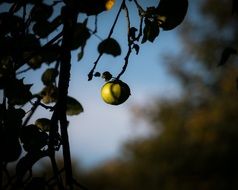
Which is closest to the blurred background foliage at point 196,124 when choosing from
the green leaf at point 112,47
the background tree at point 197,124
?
the background tree at point 197,124

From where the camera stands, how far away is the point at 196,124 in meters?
15.7

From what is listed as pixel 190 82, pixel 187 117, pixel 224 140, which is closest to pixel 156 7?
pixel 224 140

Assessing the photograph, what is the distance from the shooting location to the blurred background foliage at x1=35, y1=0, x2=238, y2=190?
1494 centimetres

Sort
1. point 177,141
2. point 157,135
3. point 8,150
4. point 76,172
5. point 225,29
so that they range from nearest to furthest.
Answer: point 8,150 → point 177,141 → point 157,135 → point 225,29 → point 76,172

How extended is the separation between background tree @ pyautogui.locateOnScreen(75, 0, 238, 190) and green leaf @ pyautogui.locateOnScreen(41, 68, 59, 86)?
1291 cm

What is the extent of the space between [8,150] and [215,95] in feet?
57.2

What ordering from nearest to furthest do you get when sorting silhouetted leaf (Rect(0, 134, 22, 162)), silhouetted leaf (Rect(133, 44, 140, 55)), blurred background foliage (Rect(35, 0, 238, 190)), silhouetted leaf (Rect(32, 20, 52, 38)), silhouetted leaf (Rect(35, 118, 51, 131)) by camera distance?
silhouetted leaf (Rect(0, 134, 22, 162)) < silhouetted leaf (Rect(133, 44, 140, 55)) < silhouetted leaf (Rect(35, 118, 51, 131)) < silhouetted leaf (Rect(32, 20, 52, 38)) < blurred background foliage (Rect(35, 0, 238, 190))

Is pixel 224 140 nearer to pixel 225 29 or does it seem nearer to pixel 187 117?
pixel 187 117

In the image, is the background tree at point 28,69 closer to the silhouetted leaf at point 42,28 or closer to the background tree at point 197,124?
the silhouetted leaf at point 42,28

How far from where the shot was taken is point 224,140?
14742 mm

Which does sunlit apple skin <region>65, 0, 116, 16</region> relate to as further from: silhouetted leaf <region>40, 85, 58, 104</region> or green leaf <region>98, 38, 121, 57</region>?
silhouetted leaf <region>40, 85, 58, 104</region>

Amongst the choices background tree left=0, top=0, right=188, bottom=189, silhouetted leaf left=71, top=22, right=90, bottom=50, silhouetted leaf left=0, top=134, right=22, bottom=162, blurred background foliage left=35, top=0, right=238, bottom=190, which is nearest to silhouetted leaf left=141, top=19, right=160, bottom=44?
background tree left=0, top=0, right=188, bottom=189

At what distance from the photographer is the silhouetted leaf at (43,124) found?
5.24 ft

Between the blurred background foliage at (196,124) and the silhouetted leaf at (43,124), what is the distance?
13.0m
